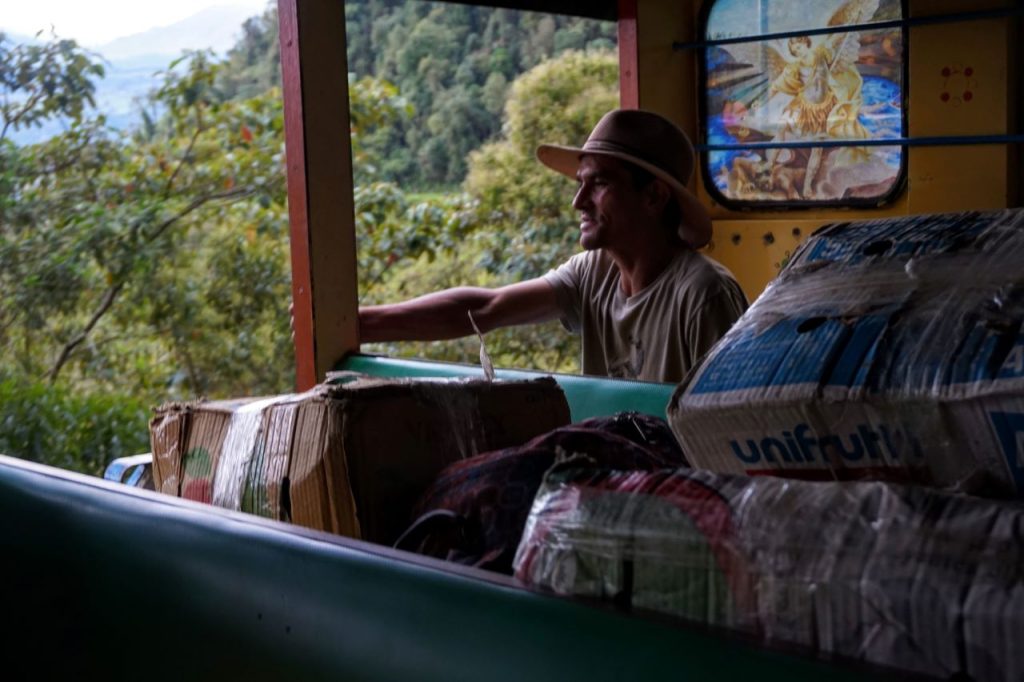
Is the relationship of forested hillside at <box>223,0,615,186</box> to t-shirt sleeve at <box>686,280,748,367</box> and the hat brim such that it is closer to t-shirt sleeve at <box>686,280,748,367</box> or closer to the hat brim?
the hat brim

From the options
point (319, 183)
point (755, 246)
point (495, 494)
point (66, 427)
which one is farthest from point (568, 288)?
point (66, 427)

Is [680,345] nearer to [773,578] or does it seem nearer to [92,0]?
Answer: [773,578]

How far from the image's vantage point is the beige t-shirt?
3277 millimetres

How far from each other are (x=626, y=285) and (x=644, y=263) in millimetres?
103

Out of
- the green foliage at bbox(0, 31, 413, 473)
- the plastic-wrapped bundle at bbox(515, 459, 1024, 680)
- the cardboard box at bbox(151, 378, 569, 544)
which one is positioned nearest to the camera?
the plastic-wrapped bundle at bbox(515, 459, 1024, 680)

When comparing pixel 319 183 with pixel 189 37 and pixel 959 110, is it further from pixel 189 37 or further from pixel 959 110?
pixel 189 37

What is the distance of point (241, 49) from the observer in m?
8.82

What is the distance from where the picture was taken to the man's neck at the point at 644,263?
353cm

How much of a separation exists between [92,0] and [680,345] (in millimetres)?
5042

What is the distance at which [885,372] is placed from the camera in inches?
57.0

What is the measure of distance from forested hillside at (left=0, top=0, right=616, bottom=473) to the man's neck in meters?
3.01

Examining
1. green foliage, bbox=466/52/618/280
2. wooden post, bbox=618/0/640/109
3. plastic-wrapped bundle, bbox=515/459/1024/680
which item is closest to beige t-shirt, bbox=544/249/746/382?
wooden post, bbox=618/0/640/109

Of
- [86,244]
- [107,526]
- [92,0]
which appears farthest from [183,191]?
[107,526]

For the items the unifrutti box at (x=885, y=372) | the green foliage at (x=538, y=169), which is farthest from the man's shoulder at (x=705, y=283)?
the green foliage at (x=538, y=169)
